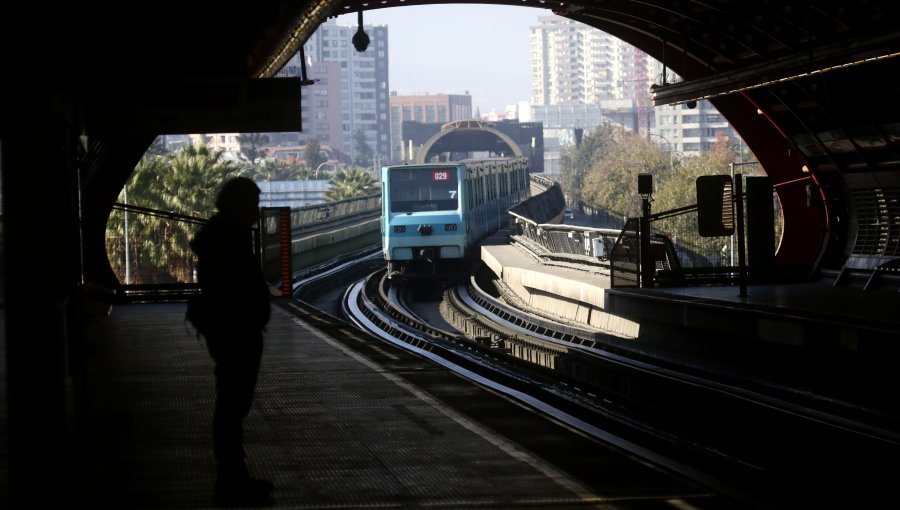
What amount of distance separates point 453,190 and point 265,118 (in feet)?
70.7

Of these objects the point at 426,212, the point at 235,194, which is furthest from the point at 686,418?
the point at 426,212

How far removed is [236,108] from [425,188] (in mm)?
21581

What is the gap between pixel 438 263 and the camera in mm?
36500

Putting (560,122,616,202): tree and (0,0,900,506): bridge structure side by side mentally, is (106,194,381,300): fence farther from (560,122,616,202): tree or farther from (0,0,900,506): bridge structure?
(560,122,616,202): tree

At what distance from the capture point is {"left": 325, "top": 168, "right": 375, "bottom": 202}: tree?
8612cm

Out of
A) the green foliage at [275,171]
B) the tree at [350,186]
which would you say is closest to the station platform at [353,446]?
the tree at [350,186]

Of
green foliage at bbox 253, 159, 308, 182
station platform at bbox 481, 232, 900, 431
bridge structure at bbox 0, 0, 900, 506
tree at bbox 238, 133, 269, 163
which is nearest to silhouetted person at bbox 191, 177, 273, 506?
bridge structure at bbox 0, 0, 900, 506

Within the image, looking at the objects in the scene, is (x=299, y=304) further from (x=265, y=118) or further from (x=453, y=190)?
(x=453, y=190)

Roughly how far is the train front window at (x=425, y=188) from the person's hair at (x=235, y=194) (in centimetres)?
Answer: 2835

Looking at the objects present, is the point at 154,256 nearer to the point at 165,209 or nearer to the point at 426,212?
the point at 426,212

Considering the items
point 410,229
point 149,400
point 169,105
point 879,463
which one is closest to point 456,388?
point 149,400

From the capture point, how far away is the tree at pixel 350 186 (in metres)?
86.1

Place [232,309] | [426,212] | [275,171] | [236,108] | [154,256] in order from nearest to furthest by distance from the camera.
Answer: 1. [232,309]
2. [236,108]
3. [154,256]
4. [426,212]
5. [275,171]

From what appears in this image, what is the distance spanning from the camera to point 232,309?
6500mm
